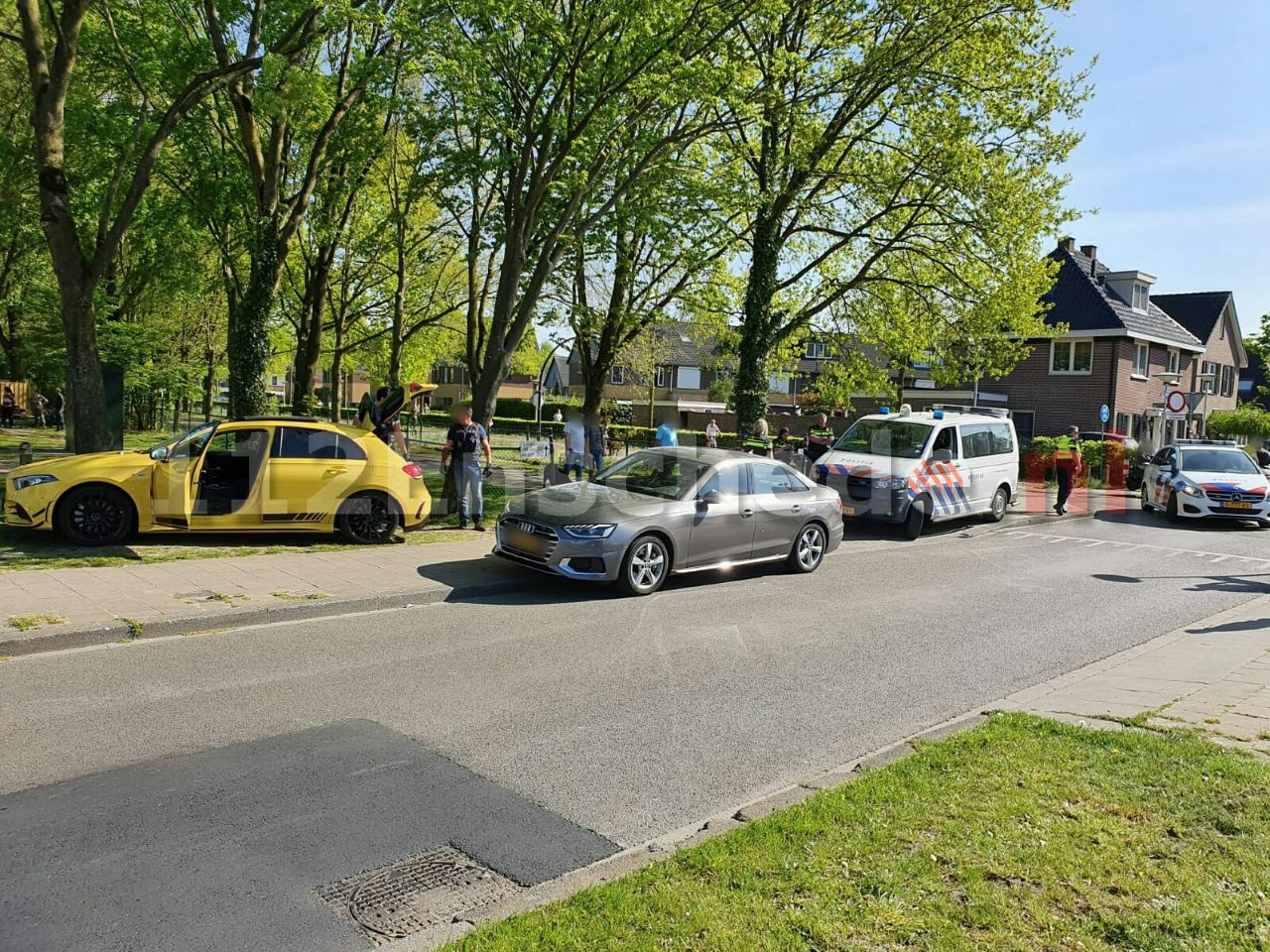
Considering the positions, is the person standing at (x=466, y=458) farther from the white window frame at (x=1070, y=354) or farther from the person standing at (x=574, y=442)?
the white window frame at (x=1070, y=354)

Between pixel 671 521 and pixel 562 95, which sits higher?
pixel 562 95

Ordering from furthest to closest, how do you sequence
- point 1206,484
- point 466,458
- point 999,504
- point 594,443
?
point 594,443
point 1206,484
point 999,504
point 466,458

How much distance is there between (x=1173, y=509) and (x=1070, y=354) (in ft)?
66.4

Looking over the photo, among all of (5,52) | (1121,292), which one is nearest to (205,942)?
(5,52)

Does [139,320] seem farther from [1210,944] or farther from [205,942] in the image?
[1210,944]

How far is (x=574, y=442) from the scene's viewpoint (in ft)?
62.8

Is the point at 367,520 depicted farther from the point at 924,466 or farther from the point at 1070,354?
the point at 1070,354

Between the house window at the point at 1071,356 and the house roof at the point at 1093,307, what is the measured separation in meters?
0.69

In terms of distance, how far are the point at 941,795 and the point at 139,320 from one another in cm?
3119

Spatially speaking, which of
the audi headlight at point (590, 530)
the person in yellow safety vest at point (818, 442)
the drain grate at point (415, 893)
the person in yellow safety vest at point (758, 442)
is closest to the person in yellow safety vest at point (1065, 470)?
the person in yellow safety vest at point (818, 442)

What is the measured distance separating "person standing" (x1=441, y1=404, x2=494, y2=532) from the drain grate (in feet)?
30.4

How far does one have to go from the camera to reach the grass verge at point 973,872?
10.1ft

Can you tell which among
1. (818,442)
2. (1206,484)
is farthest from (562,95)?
(1206,484)

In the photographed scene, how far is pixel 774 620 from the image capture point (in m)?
8.70
